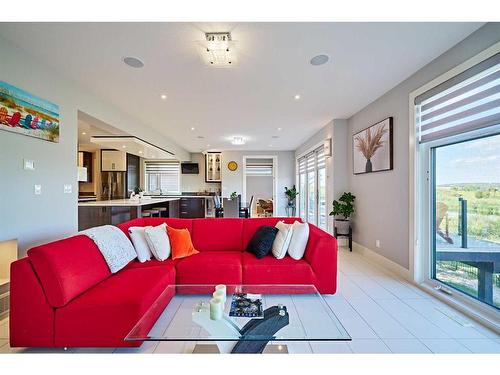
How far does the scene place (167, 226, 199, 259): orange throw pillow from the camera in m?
2.81

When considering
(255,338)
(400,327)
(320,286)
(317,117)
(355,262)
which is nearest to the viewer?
(255,338)

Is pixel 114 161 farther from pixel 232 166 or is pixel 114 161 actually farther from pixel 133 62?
pixel 133 62

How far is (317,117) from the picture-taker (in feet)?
16.1

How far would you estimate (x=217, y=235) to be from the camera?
3.17 m

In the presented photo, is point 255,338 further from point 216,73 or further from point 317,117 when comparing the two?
point 317,117

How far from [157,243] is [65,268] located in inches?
39.6

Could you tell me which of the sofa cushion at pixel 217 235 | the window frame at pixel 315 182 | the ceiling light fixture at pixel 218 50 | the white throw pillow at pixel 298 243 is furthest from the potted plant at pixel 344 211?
the ceiling light fixture at pixel 218 50

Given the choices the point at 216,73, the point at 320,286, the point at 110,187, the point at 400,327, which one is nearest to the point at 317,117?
the point at 216,73

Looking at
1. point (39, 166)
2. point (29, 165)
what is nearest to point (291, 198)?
point (39, 166)

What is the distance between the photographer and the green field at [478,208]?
217 centimetres

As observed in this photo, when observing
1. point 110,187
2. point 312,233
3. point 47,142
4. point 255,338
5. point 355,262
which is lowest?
point 355,262

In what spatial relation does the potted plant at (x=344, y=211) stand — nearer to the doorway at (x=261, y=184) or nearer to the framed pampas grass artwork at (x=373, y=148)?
the framed pampas grass artwork at (x=373, y=148)

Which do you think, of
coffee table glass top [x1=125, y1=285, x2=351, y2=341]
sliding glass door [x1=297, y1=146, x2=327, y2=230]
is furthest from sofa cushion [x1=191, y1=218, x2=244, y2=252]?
sliding glass door [x1=297, y1=146, x2=327, y2=230]
